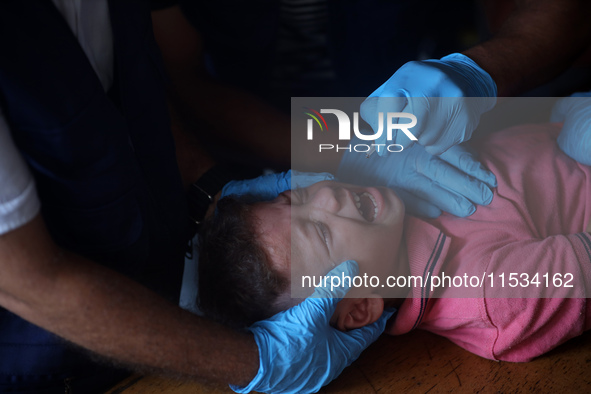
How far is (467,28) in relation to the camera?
166 centimetres

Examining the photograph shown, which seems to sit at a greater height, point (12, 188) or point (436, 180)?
point (12, 188)

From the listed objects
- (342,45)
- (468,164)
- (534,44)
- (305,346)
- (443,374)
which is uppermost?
(534,44)

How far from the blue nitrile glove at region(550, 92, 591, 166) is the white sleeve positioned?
3.96ft

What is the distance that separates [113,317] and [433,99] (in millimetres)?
747

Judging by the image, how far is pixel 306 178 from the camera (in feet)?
4.00

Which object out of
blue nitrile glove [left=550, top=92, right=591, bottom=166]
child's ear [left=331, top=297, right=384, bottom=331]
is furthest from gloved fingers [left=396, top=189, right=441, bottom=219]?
blue nitrile glove [left=550, top=92, right=591, bottom=166]

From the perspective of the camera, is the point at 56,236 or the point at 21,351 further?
the point at 21,351

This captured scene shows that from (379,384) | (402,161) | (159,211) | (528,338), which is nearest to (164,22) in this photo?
(159,211)

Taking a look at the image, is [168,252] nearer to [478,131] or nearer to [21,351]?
[21,351]

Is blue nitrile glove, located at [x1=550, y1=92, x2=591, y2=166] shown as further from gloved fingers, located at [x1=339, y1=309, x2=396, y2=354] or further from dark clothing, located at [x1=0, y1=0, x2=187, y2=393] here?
dark clothing, located at [x1=0, y1=0, x2=187, y2=393]

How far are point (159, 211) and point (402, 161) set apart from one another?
2.18 ft

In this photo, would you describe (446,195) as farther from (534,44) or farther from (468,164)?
(534,44)

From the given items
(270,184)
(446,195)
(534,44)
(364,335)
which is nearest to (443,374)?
(364,335)

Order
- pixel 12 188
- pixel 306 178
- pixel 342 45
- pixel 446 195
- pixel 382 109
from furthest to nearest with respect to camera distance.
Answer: pixel 342 45, pixel 306 178, pixel 446 195, pixel 382 109, pixel 12 188
